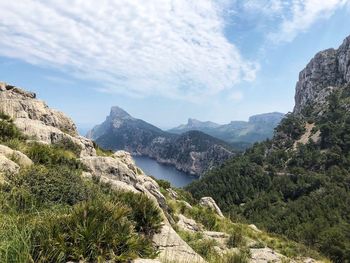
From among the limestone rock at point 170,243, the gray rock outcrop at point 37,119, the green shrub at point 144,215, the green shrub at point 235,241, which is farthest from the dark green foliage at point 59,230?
the gray rock outcrop at point 37,119

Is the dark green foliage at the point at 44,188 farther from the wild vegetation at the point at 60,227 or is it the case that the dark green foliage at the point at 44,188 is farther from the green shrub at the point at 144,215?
the green shrub at the point at 144,215

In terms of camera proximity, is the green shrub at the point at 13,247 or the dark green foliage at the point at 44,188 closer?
the green shrub at the point at 13,247

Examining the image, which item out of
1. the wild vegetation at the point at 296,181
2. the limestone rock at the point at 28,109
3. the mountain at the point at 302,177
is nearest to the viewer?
the limestone rock at the point at 28,109

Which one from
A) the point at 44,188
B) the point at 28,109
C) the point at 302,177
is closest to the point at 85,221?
the point at 44,188

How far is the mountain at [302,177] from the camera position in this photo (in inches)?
3851

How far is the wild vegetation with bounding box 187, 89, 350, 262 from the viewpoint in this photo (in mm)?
97688

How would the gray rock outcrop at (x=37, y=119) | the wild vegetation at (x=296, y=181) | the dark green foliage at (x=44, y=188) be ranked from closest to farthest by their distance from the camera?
the dark green foliage at (x=44, y=188) → the gray rock outcrop at (x=37, y=119) → the wild vegetation at (x=296, y=181)

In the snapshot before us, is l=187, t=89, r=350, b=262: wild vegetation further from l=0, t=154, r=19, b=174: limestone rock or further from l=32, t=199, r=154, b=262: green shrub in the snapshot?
l=32, t=199, r=154, b=262: green shrub

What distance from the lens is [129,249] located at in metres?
7.21

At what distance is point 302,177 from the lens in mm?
132750

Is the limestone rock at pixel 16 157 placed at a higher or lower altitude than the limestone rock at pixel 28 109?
lower

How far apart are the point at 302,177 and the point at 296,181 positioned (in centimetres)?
541

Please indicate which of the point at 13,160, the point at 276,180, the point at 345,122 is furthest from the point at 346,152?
the point at 13,160

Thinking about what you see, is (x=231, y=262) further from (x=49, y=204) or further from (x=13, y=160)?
(x=13, y=160)
